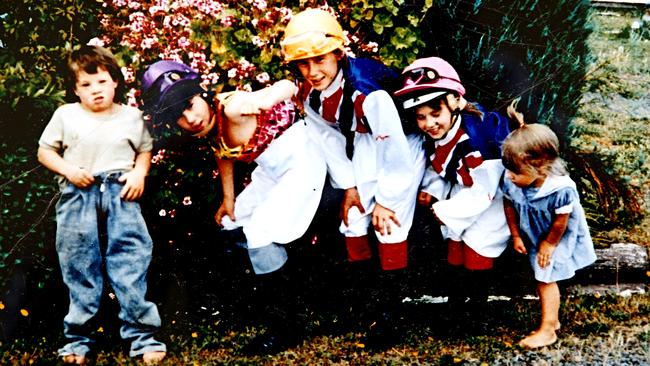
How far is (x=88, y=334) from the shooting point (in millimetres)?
3951

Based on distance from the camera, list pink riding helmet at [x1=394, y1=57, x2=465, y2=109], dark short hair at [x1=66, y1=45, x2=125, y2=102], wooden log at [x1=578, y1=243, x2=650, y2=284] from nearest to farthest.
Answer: dark short hair at [x1=66, y1=45, x2=125, y2=102]
pink riding helmet at [x1=394, y1=57, x2=465, y2=109]
wooden log at [x1=578, y1=243, x2=650, y2=284]

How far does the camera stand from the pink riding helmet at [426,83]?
386 cm

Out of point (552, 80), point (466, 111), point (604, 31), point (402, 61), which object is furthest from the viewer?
point (604, 31)

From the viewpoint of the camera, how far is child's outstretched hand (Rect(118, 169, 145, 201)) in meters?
3.74

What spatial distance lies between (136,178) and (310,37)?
1132 mm

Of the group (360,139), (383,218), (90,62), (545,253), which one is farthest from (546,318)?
(90,62)

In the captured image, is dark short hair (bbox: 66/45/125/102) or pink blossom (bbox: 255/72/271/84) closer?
dark short hair (bbox: 66/45/125/102)

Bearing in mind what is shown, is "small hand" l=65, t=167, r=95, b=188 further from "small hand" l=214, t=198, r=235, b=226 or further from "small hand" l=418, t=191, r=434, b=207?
"small hand" l=418, t=191, r=434, b=207

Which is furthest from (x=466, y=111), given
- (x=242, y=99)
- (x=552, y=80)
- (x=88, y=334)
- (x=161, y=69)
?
(x=88, y=334)

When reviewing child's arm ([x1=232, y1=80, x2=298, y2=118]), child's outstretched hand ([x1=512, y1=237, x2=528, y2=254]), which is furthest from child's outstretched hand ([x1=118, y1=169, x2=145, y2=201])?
child's outstretched hand ([x1=512, y1=237, x2=528, y2=254])

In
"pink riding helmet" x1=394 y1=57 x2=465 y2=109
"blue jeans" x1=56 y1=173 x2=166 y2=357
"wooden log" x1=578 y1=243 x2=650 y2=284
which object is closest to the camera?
"blue jeans" x1=56 y1=173 x2=166 y2=357

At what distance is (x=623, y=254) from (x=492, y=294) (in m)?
0.92

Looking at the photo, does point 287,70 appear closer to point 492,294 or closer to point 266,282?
point 266,282

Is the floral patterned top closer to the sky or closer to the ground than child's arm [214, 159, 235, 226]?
closer to the sky
